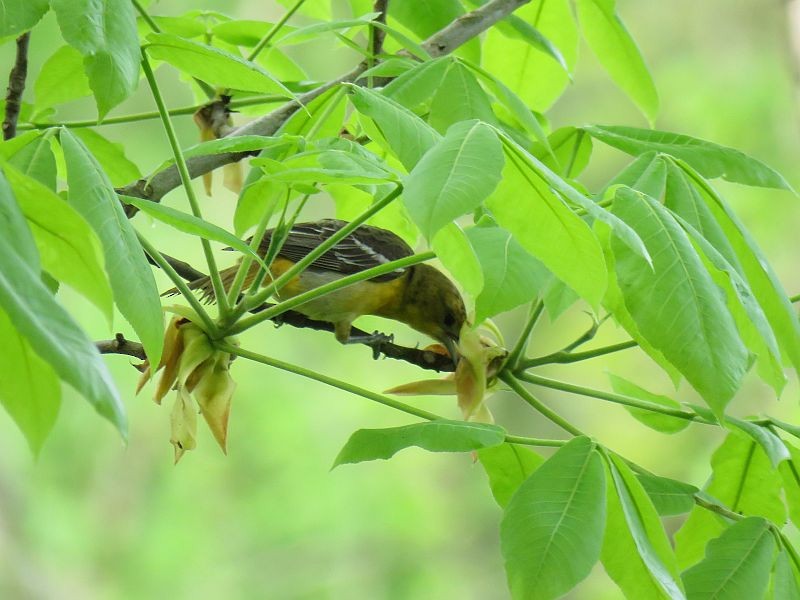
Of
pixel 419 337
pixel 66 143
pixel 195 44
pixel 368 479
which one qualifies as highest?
pixel 195 44

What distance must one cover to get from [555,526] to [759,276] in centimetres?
42

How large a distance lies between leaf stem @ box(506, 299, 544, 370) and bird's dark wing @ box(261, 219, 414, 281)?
4.67ft

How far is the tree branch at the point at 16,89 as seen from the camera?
141 cm

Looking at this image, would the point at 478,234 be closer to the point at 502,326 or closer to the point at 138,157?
the point at 138,157

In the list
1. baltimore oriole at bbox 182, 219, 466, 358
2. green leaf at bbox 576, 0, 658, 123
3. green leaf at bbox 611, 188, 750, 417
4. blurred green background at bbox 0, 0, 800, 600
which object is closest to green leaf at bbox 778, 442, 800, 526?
green leaf at bbox 611, 188, 750, 417

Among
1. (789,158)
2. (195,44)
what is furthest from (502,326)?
(195,44)

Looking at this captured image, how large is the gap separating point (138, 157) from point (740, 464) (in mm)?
5340

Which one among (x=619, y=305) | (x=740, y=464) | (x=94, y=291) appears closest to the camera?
(x=94, y=291)

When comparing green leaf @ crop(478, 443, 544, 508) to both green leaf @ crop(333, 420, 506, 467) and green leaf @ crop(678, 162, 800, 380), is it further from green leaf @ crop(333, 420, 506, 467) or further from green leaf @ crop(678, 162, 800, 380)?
green leaf @ crop(678, 162, 800, 380)

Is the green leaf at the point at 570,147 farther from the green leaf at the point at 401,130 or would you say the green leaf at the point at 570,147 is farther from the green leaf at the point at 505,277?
the green leaf at the point at 401,130

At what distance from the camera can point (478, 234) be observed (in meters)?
1.27

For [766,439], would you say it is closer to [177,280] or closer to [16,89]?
[177,280]

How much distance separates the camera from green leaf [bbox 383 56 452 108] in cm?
131

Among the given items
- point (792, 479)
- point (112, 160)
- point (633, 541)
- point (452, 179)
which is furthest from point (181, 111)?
point (792, 479)
